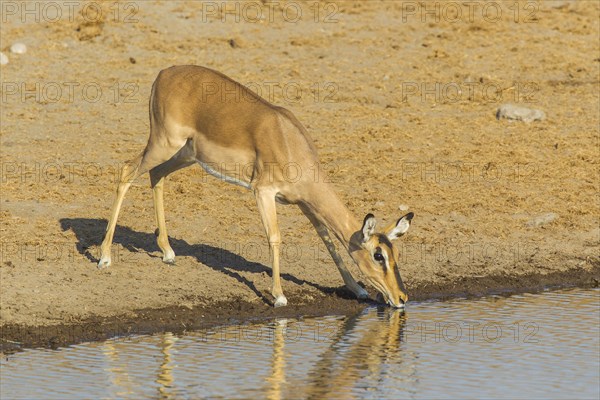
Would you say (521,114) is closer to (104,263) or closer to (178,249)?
(178,249)

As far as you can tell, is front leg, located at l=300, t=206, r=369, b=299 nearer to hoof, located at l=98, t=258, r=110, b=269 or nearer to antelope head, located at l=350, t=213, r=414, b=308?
antelope head, located at l=350, t=213, r=414, b=308

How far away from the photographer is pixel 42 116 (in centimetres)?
1672

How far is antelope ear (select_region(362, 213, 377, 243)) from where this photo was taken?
10.3m

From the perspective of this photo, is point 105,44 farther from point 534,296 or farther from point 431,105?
point 534,296

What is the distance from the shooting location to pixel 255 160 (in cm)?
1119

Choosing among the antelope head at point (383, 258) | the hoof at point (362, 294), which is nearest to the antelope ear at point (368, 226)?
the antelope head at point (383, 258)

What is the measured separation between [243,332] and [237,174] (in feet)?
6.00

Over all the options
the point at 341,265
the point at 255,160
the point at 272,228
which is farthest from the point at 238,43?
the point at 272,228

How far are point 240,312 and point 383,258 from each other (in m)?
1.35

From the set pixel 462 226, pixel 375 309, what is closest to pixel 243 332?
pixel 375 309

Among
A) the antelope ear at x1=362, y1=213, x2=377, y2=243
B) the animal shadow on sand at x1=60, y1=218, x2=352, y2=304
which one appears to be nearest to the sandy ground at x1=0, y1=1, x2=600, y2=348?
the animal shadow on sand at x1=60, y1=218, x2=352, y2=304

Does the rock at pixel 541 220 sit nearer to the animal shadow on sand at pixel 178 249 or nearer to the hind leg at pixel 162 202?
the animal shadow on sand at pixel 178 249

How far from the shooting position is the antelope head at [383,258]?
415 inches

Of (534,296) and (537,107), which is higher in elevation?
(537,107)
